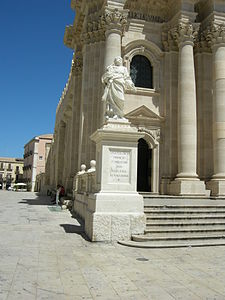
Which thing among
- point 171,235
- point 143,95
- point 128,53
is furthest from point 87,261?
point 128,53

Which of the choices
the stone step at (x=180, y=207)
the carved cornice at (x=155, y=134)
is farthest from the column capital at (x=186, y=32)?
the stone step at (x=180, y=207)

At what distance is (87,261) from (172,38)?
1519 cm

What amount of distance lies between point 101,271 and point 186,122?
1187 cm

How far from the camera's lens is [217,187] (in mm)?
14836

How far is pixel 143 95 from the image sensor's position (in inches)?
671

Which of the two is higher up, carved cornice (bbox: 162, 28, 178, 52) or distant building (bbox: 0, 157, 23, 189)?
carved cornice (bbox: 162, 28, 178, 52)

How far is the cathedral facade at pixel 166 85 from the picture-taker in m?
15.4

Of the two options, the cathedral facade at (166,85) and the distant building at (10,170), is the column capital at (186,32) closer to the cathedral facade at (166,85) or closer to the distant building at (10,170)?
the cathedral facade at (166,85)

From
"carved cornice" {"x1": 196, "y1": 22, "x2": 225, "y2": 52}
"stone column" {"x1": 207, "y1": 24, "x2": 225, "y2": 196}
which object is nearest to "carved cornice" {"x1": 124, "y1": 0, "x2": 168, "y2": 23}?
"carved cornice" {"x1": 196, "y1": 22, "x2": 225, "y2": 52}

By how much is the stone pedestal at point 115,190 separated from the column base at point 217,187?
8.28 metres

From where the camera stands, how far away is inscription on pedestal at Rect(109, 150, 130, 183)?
7805 mm

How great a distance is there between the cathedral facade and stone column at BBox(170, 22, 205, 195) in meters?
0.05

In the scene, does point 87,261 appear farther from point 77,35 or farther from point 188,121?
point 77,35

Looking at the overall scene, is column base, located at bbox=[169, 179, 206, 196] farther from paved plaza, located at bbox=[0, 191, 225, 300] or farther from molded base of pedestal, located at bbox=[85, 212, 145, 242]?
paved plaza, located at bbox=[0, 191, 225, 300]
